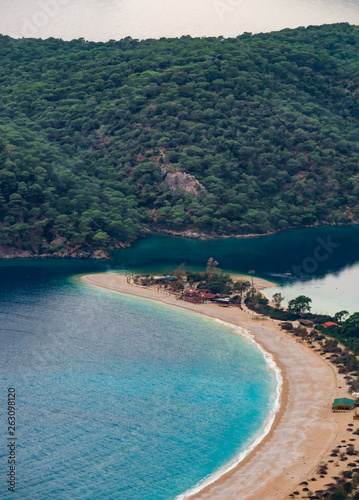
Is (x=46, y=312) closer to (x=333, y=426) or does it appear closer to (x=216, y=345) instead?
(x=216, y=345)

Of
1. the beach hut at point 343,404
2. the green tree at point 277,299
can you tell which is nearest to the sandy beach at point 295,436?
the beach hut at point 343,404

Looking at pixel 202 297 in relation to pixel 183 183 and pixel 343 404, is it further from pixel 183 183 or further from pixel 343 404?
pixel 183 183

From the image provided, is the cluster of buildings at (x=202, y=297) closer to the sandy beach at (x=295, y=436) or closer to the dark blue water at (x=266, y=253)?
the sandy beach at (x=295, y=436)

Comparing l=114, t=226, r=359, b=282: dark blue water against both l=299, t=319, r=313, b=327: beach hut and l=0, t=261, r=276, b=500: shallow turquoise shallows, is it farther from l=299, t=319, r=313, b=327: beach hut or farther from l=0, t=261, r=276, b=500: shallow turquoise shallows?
l=0, t=261, r=276, b=500: shallow turquoise shallows

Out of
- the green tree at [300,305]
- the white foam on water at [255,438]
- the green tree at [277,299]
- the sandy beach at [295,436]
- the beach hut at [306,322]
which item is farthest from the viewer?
the green tree at [277,299]

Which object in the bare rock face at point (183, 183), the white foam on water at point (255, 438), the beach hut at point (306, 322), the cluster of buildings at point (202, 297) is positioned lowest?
the white foam on water at point (255, 438)

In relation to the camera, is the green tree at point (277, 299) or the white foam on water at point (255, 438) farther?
the green tree at point (277, 299)
